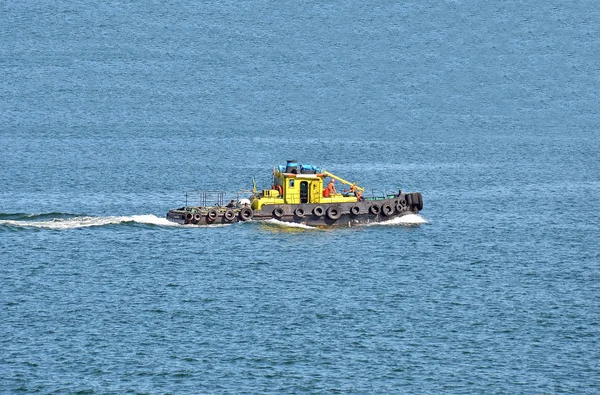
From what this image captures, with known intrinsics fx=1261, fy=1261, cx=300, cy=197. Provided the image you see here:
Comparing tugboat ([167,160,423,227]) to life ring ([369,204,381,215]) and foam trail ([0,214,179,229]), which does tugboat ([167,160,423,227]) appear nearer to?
life ring ([369,204,381,215])

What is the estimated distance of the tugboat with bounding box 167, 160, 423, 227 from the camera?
84875 mm

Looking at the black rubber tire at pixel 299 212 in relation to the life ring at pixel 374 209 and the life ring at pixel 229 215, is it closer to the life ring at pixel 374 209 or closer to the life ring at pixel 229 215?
the life ring at pixel 229 215

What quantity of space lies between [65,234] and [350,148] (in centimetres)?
4978

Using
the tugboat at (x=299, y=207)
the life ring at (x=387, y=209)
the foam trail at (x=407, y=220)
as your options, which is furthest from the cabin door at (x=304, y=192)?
the life ring at (x=387, y=209)

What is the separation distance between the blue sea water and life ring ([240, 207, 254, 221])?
794 millimetres

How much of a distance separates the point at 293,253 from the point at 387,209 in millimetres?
9743

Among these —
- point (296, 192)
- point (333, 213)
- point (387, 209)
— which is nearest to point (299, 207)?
point (296, 192)

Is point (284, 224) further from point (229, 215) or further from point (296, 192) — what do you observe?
point (229, 215)

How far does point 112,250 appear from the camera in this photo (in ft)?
263

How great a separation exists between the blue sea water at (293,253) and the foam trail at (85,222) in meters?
0.22

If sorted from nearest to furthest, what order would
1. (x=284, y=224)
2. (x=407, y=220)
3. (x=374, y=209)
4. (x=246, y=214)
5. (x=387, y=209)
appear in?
(x=246, y=214) → (x=284, y=224) → (x=374, y=209) → (x=387, y=209) → (x=407, y=220)

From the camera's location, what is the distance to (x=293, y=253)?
264 ft

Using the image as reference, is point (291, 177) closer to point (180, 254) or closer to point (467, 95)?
point (180, 254)

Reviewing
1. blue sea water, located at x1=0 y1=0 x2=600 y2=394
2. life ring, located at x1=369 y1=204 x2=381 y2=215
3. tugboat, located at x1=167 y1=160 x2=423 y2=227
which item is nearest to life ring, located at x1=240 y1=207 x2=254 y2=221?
tugboat, located at x1=167 y1=160 x2=423 y2=227
